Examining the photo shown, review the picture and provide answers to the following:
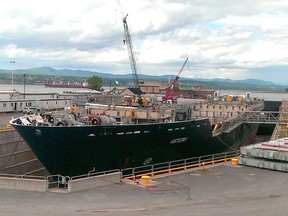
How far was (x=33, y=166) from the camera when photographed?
90.2 ft

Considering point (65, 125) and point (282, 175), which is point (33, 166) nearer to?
point (65, 125)

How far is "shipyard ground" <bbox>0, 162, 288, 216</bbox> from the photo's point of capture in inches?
500

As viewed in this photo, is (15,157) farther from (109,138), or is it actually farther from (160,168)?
(160,168)

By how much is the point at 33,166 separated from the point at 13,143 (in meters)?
2.59

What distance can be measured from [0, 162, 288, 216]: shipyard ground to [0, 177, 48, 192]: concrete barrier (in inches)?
13.8

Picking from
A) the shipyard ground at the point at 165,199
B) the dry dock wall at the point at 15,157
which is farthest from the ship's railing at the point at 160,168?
the dry dock wall at the point at 15,157

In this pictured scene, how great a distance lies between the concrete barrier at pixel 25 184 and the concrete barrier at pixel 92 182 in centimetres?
109

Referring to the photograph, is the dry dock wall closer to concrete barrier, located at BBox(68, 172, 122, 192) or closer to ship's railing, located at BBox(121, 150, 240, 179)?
ship's railing, located at BBox(121, 150, 240, 179)

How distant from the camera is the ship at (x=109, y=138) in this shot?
1870cm

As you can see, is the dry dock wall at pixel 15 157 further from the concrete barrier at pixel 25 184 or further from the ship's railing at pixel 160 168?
the concrete barrier at pixel 25 184

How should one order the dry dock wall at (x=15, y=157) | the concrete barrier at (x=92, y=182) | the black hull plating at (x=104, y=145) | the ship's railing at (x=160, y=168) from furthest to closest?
the dry dock wall at (x=15, y=157) → the ship's railing at (x=160, y=168) → the black hull plating at (x=104, y=145) → the concrete barrier at (x=92, y=182)

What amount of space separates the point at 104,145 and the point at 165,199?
6308 millimetres

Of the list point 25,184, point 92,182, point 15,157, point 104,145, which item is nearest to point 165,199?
point 92,182

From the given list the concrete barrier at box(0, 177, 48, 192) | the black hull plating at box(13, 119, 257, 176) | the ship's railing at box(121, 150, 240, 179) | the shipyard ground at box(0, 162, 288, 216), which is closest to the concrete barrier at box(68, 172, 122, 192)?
the shipyard ground at box(0, 162, 288, 216)
